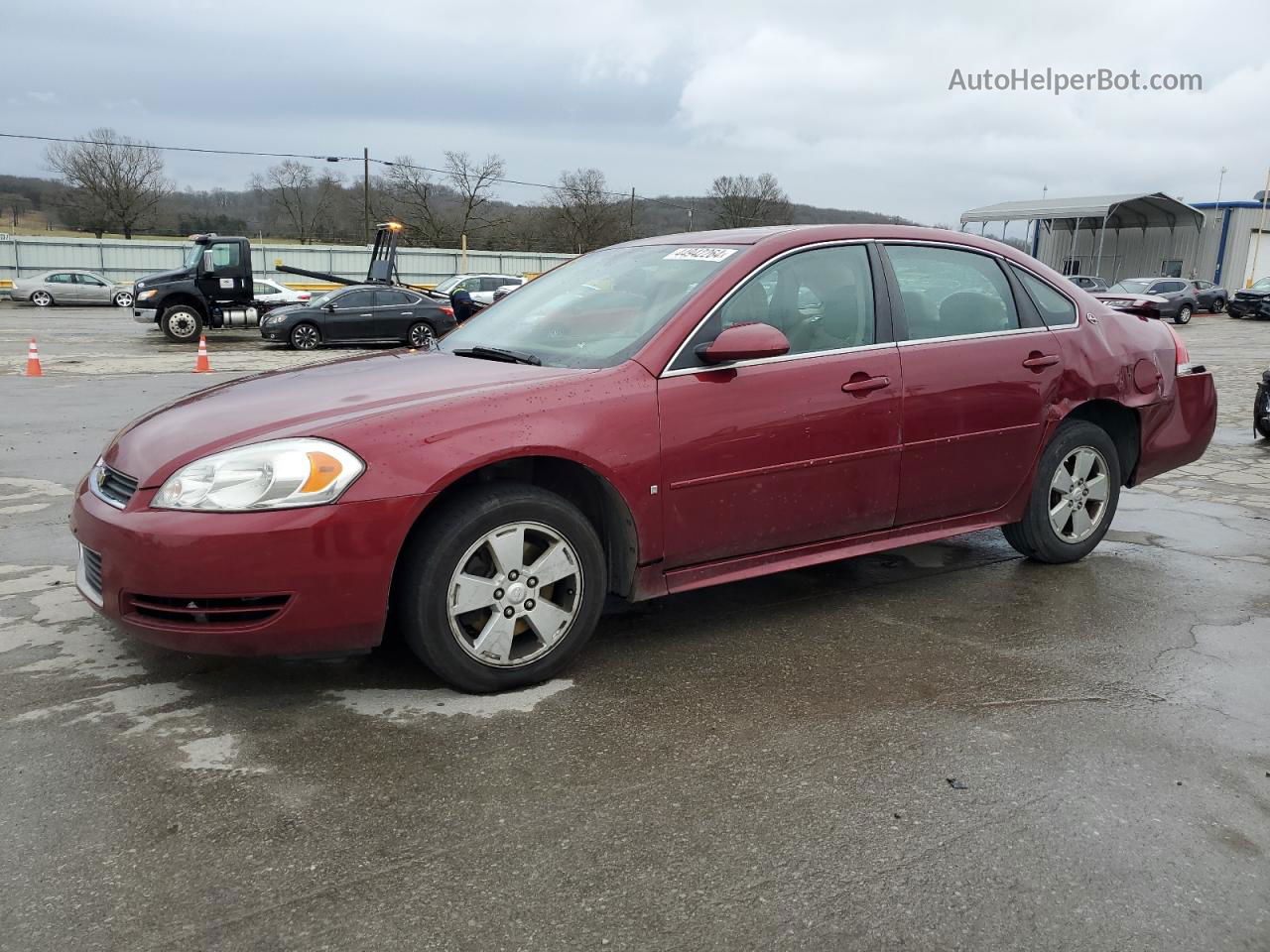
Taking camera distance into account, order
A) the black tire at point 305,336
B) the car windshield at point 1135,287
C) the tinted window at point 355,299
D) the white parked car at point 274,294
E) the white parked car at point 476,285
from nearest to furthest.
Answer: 1. the black tire at point 305,336
2. the tinted window at point 355,299
3. the white parked car at point 476,285
4. the white parked car at point 274,294
5. the car windshield at point 1135,287

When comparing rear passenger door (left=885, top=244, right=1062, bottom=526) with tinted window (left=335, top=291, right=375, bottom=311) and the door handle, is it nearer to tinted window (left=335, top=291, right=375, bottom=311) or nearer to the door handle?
the door handle

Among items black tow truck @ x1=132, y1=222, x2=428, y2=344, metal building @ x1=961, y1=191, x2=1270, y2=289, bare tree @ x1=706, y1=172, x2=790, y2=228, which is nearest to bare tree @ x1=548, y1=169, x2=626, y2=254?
bare tree @ x1=706, y1=172, x2=790, y2=228

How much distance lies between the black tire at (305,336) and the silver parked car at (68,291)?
1832 cm

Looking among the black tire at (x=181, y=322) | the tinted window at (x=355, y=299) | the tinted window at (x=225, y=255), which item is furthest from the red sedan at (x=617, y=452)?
the tinted window at (x=225, y=255)

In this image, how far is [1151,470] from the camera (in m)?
Result: 5.23

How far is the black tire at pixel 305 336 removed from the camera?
2002 centimetres

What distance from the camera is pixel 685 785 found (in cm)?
278

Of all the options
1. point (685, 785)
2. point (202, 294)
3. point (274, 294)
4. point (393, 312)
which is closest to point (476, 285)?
point (274, 294)

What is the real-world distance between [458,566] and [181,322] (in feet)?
67.5

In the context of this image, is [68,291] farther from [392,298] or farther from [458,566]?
[458,566]

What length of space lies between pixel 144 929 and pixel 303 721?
101 centimetres

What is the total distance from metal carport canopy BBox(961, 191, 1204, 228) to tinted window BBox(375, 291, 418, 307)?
1237 inches

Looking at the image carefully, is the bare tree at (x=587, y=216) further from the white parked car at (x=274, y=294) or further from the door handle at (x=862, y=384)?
the door handle at (x=862, y=384)

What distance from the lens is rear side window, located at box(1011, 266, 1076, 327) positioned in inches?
186
